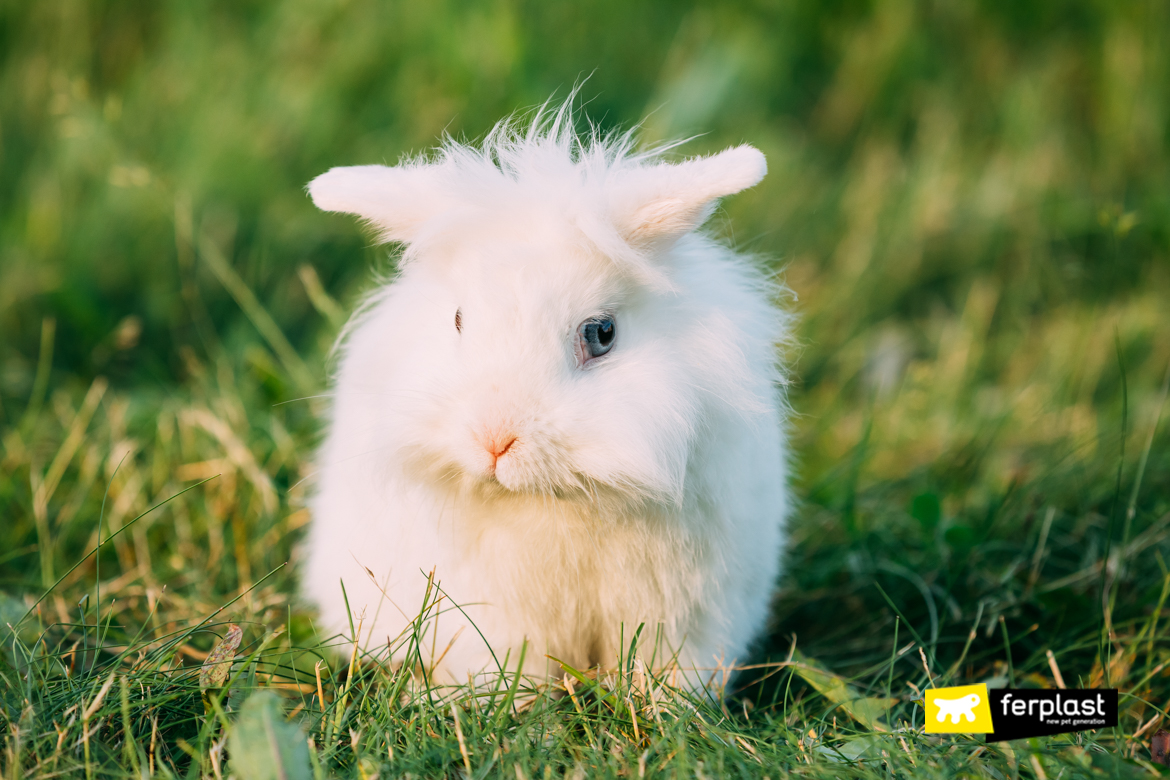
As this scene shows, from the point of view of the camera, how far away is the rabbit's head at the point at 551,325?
183cm

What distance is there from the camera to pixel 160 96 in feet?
17.1

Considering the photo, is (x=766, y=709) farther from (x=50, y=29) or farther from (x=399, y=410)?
(x=50, y=29)

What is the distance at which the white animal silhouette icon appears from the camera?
203 centimetres

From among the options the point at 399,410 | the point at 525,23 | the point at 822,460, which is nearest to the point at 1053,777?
the point at 399,410

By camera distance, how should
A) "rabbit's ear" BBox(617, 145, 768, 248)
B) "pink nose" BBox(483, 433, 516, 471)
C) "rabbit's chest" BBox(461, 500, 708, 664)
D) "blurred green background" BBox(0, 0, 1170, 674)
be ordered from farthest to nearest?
"blurred green background" BBox(0, 0, 1170, 674)
"rabbit's chest" BBox(461, 500, 708, 664)
"rabbit's ear" BBox(617, 145, 768, 248)
"pink nose" BBox(483, 433, 516, 471)

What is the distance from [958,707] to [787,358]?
1.09m

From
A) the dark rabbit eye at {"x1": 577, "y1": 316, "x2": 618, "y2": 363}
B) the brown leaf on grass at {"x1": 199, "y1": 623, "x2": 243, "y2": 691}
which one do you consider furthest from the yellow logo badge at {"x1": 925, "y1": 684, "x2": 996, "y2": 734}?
the brown leaf on grass at {"x1": 199, "y1": 623, "x2": 243, "y2": 691}

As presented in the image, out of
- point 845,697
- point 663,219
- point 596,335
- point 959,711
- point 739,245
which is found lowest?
point 845,697

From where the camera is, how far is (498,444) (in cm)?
180

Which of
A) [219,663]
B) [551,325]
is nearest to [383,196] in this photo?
[551,325]

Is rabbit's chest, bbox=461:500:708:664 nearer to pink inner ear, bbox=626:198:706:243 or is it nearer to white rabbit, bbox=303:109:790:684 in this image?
white rabbit, bbox=303:109:790:684

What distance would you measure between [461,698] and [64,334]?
2985 mm

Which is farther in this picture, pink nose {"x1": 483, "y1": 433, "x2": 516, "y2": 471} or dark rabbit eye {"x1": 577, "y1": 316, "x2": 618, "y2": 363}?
dark rabbit eye {"x1": 577, "y1": 316, "x2": 618, "y2": 363}

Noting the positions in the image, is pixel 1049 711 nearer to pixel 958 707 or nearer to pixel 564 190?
pixel 958 707
